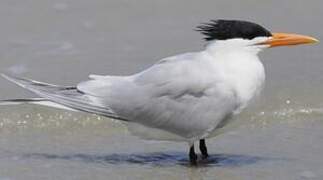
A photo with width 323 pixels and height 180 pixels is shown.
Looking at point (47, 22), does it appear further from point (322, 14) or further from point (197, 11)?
point (322, 14)

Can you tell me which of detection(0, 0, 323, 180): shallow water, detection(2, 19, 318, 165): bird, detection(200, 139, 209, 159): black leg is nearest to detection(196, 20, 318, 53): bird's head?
detection(2, 19, 318, 165): bird

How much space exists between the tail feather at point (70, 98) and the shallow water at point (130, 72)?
29cm

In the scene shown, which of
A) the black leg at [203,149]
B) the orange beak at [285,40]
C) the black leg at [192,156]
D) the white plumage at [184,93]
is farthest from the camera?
the black leg at [203,149]

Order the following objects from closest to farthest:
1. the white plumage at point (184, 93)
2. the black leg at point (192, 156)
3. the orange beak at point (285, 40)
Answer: the white plumage at point (184, 93) → the orange beak at point (285, 40) → the black leg at point (192, 156)

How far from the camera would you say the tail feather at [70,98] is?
18.6 feet

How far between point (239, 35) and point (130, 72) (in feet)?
5.40

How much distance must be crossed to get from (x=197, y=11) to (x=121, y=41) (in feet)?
2.83

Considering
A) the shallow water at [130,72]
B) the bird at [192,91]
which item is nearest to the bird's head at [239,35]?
the bird at [192,91]

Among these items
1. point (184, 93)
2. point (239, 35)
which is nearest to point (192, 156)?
point (184, 93)

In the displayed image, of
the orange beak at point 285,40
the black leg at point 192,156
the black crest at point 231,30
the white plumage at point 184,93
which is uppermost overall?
the black crest at point 231,30

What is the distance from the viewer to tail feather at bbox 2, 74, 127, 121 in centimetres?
566

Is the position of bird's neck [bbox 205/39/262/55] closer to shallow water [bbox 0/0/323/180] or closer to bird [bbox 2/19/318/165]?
bird [bbox 2/19/318/165]

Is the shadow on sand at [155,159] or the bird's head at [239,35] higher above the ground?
the bird's head at [239,35]

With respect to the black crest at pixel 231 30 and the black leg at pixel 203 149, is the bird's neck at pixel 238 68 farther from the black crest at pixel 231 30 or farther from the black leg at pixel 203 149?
the black leg at pixel 203 149
